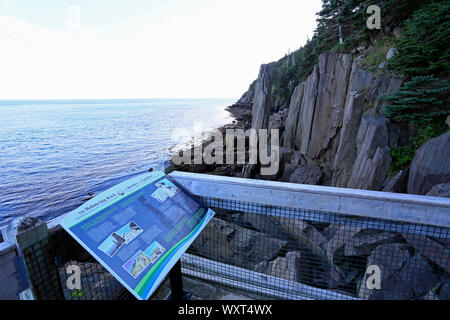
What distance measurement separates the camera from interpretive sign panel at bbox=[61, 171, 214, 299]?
164cm

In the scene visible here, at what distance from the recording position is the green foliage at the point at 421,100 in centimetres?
824

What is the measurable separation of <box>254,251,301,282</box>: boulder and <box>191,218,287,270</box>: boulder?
536 mm

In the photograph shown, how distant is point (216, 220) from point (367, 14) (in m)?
16.0

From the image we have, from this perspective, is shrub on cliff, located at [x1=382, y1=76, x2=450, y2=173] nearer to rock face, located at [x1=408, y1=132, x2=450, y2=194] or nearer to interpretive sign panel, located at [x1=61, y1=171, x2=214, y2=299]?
rock face, located at [x1=408, y1=132, x2=450, y2=194]

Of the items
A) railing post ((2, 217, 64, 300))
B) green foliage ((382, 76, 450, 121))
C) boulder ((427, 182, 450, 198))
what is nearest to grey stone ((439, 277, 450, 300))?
boulder ((427, 182, 450, 198))

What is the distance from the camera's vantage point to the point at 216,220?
608 cm

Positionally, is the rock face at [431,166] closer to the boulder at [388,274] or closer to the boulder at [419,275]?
the boulder at [388,274]

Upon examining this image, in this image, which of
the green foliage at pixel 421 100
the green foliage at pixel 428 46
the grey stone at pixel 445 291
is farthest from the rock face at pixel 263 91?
the grey stone at pixel 445 291

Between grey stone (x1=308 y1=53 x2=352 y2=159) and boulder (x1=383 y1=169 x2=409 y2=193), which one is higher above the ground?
grey stone (x1=308 y1=53 x2=352 y2=159)

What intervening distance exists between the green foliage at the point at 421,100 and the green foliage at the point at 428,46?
0.62 meters

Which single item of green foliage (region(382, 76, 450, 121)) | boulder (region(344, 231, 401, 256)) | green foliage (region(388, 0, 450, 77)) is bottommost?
boulder (region(344, 231, 401, 256))

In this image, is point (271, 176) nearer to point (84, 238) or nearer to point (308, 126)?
point (308, 126)

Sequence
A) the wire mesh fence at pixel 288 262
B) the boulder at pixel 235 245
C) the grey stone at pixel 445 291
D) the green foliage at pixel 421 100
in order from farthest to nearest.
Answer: the green foliage at pixel 421 100, the boulder at pixel 235 245, the grey stone at pixel 445 291, the wire mesh fence at pixel 288 262

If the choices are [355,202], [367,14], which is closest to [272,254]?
[355,202]
